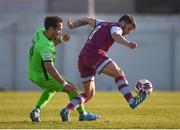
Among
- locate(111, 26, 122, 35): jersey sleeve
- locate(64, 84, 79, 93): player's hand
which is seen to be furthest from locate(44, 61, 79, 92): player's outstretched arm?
locate(111, 26, 122, 35): jersey sleeve

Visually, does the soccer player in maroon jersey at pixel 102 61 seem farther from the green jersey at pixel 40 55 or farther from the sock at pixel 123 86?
the green jersey at pixel 40 55

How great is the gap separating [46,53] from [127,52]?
23.0m

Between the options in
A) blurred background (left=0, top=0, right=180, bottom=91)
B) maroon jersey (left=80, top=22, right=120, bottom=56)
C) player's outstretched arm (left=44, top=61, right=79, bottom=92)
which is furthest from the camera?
blurred background (left=0, top=0, right=180, bottom=91)

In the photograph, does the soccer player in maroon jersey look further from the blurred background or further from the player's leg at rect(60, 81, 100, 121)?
the blurred background

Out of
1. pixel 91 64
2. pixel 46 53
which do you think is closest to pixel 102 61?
pixel 91 64

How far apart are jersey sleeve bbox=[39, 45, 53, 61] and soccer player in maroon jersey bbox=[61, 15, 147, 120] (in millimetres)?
650

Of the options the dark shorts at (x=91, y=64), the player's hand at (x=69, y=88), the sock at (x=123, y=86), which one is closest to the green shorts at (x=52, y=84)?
the player's hand at (x=69, y=88)

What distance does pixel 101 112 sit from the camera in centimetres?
1611

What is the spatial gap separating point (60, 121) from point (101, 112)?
3.05 metres

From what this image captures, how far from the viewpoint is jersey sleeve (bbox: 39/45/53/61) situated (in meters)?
13.0

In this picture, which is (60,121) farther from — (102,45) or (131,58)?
(131,58)

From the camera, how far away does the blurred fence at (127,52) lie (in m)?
35.8

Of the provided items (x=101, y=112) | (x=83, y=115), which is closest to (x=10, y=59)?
(x=101, y=112)

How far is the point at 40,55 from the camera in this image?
1333 centimetres
